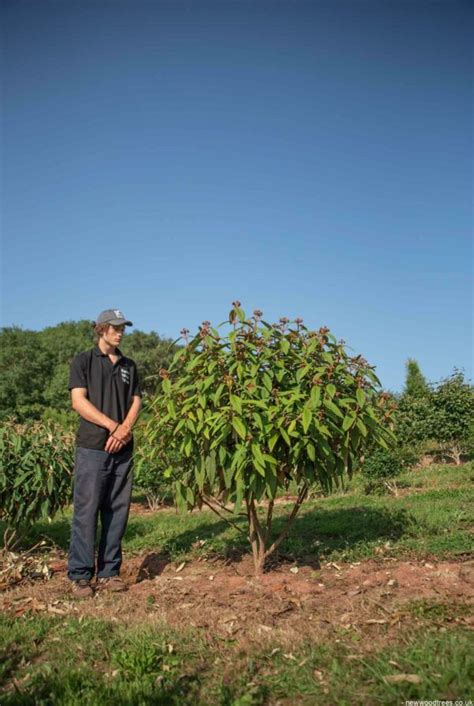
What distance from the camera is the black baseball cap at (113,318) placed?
4719mm

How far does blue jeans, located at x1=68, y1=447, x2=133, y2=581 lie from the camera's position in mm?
4457

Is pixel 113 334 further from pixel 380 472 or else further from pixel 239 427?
pixel 380 472

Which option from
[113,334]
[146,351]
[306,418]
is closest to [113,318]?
[113,334]

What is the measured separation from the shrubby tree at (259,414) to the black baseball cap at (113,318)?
0.68 m

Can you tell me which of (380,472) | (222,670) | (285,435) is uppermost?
(285,435)

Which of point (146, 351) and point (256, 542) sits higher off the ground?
point (146, 351)

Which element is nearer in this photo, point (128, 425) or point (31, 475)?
point (128, 425)

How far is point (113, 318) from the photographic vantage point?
4738 millimetres

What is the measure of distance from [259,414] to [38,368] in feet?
117

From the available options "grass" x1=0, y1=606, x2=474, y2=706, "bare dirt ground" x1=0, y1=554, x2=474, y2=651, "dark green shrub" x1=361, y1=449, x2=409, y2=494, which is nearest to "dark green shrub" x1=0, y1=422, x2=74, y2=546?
"bare dirt ground" x1=0, y1=554, x2=474, y2=651

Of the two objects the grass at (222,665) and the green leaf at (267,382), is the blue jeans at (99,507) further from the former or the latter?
the green leaf at (267,382)

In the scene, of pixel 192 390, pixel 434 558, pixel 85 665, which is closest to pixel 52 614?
pixel 85 665

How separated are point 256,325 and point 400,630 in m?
2.27

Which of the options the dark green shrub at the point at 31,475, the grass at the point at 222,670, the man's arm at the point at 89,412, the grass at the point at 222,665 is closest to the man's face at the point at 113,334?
the man's arm at the point at 89,412
